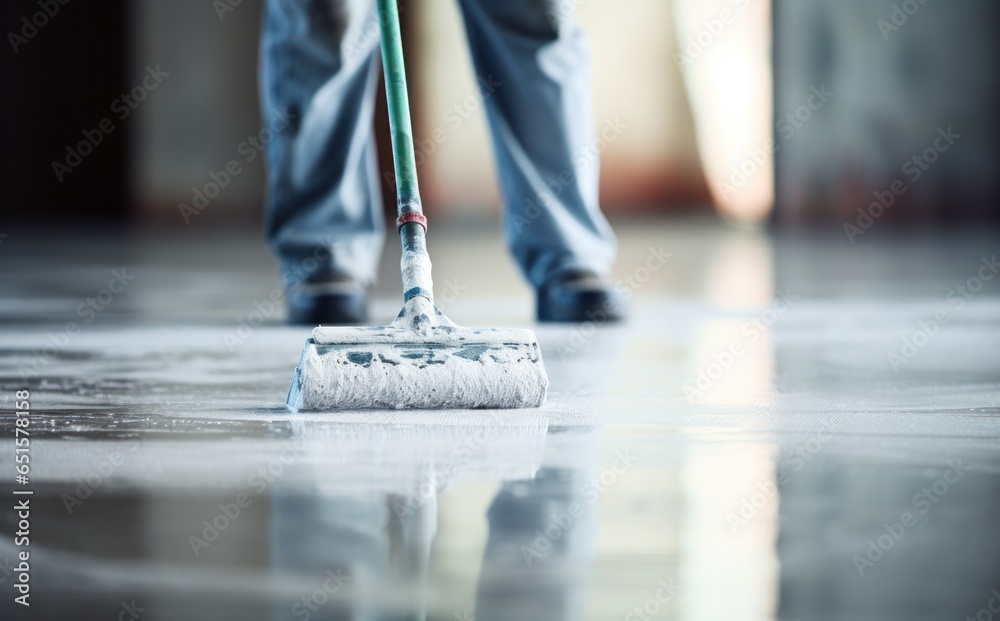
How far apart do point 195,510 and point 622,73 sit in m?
5.98

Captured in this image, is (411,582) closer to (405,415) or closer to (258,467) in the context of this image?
(258,467)

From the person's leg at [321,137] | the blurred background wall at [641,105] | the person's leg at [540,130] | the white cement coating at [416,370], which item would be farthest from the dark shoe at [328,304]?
the blurred background wall at [641,105]

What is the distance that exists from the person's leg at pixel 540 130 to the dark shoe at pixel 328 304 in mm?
263

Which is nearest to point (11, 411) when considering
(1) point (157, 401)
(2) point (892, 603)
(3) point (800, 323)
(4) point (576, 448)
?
(1) point (157, 401)

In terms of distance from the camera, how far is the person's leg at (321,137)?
1.93 metres

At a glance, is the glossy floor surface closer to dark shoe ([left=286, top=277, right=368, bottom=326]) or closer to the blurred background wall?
dark shoe ([left=286, top=277, right=368, bottom=326])

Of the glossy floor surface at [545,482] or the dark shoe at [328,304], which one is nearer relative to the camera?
the glossy floor surface at [545,482]

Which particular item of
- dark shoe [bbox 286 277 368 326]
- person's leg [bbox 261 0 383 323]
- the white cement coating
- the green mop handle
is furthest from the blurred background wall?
the white cement coating

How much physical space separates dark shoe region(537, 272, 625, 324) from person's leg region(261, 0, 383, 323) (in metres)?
0.29

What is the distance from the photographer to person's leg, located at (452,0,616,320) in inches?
75.4

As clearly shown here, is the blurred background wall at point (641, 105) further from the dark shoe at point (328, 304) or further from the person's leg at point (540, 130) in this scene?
the dark shoe at point (328, 304)

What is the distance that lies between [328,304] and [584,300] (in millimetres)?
362

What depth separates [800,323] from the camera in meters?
1.86

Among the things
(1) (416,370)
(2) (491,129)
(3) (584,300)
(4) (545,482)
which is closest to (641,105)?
(2) (491,129)
